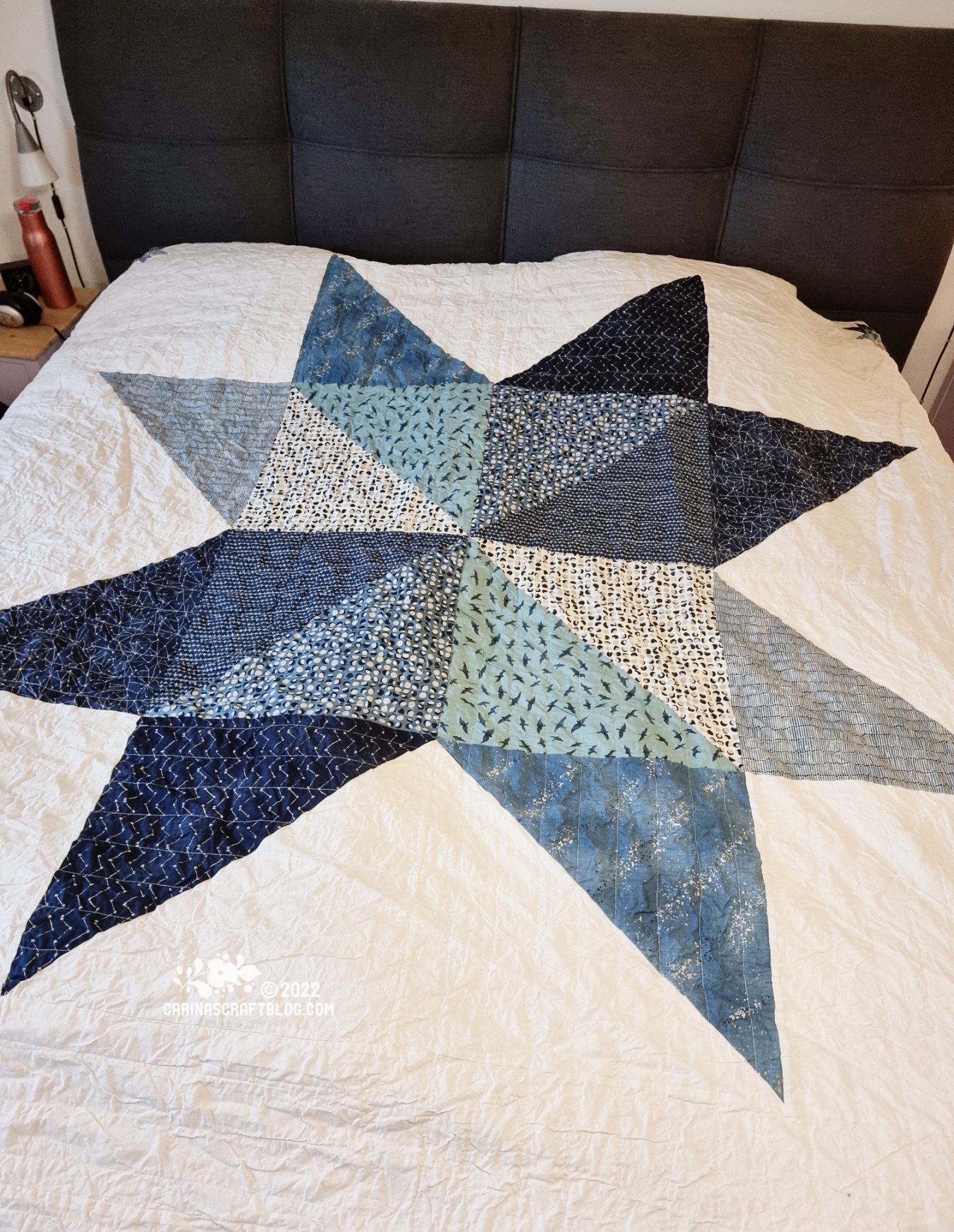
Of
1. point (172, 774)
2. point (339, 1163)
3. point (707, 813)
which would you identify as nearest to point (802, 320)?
point (707, 813)

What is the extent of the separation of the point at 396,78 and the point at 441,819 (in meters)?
1.57

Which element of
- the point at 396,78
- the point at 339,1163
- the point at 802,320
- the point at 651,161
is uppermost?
the point at 396,78

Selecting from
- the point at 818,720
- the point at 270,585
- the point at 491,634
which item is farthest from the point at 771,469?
the point at 270,585

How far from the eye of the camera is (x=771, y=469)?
1502mm

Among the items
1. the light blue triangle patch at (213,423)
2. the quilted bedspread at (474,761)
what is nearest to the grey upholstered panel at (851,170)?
the quilted bedspread at (474,761)

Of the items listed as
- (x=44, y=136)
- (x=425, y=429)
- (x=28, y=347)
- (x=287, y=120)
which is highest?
(x=287, y=120)

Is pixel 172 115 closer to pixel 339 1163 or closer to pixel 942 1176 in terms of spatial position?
pixel 339 1163

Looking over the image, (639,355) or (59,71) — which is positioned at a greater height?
(59,71)

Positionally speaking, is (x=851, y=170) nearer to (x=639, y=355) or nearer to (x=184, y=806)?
(x=639, y=355)

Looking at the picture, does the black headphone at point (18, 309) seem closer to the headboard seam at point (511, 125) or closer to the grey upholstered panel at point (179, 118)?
the grey upholstered panel at point (179, 118)

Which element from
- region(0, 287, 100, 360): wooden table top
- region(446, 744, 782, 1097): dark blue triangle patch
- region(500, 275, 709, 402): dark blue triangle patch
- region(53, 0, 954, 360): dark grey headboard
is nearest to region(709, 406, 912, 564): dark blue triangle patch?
region(500, 275, 709, 402): dark blue triangle patch

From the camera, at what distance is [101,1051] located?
82cm

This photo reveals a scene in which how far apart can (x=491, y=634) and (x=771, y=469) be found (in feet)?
A: 2.11

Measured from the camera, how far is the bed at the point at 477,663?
79cm
